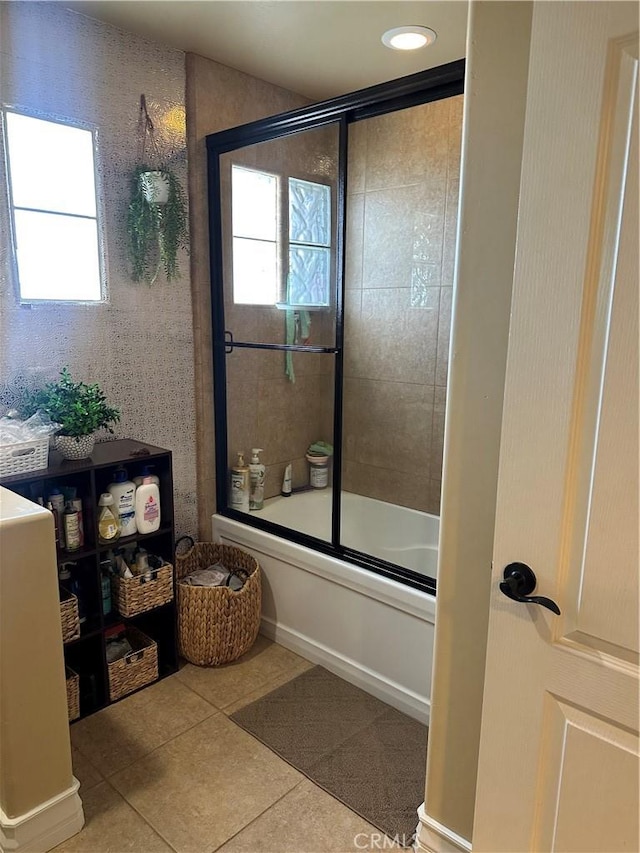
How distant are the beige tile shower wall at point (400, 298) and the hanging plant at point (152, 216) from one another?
1.00 meters

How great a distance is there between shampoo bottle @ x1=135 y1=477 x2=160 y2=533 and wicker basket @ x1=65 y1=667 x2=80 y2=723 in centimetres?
53

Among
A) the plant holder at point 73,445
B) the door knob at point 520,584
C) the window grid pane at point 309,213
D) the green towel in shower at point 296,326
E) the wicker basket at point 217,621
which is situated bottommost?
the wicker basket at point 217,621

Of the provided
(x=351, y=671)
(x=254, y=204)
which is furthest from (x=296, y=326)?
(x=351, y=671)

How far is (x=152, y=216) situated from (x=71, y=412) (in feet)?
2.89

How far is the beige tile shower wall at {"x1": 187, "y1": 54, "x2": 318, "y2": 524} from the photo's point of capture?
247cm

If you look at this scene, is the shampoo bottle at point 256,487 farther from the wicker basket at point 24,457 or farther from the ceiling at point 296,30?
the ceiling at point 296,30

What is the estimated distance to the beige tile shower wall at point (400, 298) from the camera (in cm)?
278

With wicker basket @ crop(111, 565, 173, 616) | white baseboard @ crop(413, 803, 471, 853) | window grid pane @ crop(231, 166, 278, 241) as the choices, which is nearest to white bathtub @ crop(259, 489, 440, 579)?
wicker basket @ crop(111, 565, 173, 616)

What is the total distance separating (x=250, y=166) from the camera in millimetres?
2584

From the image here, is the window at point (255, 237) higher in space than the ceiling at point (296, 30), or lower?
lower

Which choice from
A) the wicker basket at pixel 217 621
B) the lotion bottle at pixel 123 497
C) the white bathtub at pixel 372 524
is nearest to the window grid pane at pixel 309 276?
the white bathtub at pixel 372 524

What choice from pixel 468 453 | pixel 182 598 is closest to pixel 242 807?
pixel 182 598

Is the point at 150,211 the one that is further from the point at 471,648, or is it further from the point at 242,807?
the point at 242,807

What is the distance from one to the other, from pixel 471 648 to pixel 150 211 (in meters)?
1.96
